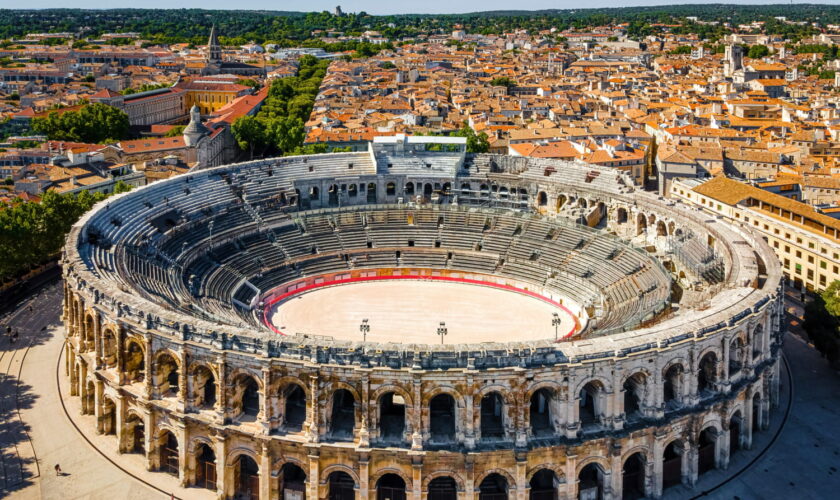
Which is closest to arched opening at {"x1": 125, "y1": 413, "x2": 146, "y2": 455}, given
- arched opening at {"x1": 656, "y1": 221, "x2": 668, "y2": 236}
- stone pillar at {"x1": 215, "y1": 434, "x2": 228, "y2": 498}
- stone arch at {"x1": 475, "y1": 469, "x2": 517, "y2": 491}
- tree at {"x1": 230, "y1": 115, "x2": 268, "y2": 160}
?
stone pillar at {"x1": 215, "y1": 434, "x2": 228, "y2": 498}

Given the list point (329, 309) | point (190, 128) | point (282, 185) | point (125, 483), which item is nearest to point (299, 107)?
point (190, 128)

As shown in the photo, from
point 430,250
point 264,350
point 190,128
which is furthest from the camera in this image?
point 190,128

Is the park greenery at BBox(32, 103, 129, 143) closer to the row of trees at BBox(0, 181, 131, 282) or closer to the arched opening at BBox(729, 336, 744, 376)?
the row of trees at BBox(0, 181, 131, 282)

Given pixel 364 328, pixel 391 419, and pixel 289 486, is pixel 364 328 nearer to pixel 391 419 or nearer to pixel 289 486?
pixel 391 419

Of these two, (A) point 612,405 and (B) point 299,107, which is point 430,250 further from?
(B) point 299,107

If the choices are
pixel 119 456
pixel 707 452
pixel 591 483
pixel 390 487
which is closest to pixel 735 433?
pixel 707 452

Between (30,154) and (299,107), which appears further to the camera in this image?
(299,107)
